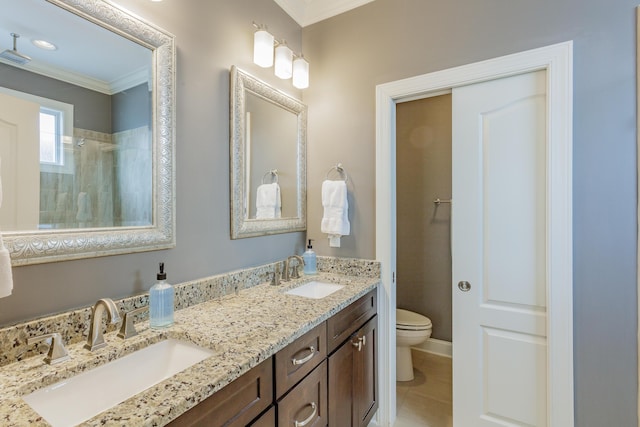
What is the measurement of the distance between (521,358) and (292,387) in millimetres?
1272

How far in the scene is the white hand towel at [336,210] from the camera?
1951 millimetres

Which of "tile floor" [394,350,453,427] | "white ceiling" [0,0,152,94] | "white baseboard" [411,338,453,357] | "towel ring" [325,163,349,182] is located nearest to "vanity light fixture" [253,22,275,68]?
"white ceiling" [0,0,152,94]

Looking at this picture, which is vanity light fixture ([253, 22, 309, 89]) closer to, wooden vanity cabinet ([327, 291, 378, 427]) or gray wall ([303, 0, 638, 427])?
gray wall ([303, 0, 638, 427])

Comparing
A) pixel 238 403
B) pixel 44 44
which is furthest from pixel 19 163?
pixel 238 403

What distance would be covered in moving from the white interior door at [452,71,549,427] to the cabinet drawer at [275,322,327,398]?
959 mm

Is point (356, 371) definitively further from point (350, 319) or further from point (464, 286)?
point (464, 286)

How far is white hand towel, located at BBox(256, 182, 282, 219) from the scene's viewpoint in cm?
181

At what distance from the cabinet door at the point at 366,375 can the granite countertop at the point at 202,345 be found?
0.32 meters

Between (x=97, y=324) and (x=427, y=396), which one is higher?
(x=97, y=324)

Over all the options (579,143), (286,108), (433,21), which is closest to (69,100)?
(286,108)

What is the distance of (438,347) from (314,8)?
2.99m

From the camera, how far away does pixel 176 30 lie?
1.34 meters

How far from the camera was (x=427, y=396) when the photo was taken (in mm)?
2209

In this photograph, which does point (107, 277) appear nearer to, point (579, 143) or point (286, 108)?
point (286, 108)
